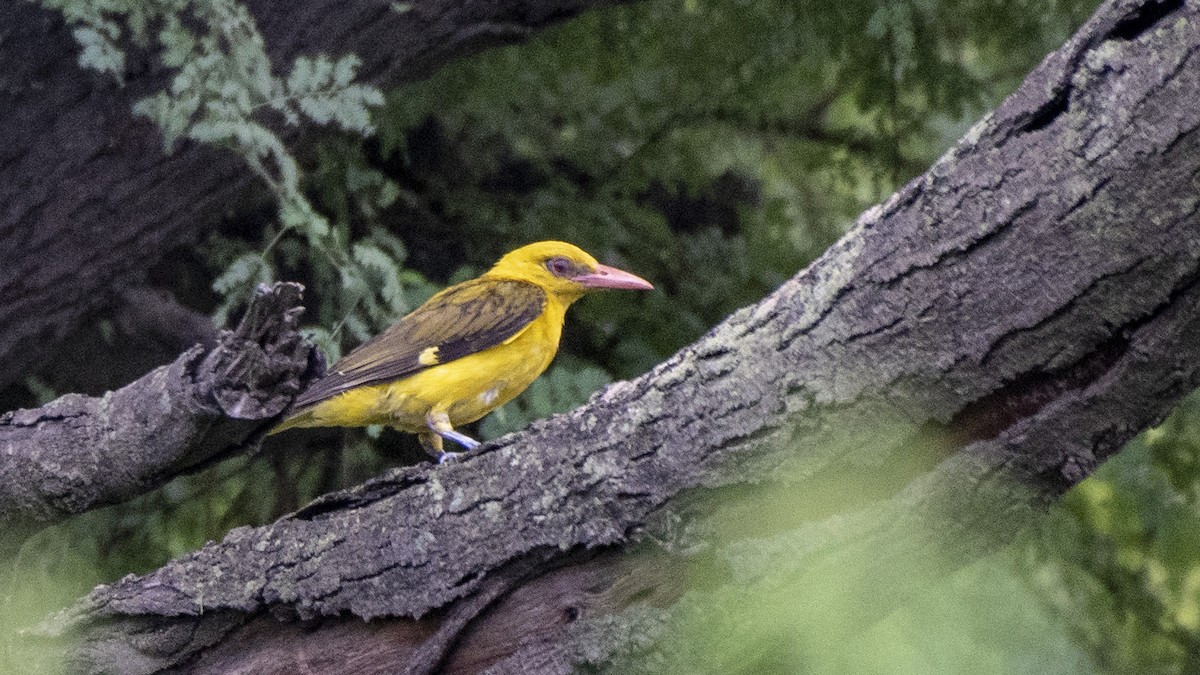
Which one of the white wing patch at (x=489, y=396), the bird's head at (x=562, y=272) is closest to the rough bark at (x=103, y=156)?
the bird's head at (x=562, y=272)

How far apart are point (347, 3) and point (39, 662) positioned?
2385 millimetres

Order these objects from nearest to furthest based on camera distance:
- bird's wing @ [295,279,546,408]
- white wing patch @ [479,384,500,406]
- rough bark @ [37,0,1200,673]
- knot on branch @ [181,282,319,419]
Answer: rough bark @ [37,0,1200,673]
knot on branch @ [181,282,319,419]
bird's wing @ [295,279,546,408]
white wing patch @ [479,384,500,406]

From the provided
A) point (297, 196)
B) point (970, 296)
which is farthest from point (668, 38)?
point (970, 296)

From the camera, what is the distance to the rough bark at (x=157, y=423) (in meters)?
2.87

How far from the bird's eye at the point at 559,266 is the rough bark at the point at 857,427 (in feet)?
6.51

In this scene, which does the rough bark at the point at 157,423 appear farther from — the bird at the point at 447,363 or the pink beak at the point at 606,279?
the pink beak at the point at 606,279

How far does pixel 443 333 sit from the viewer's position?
14.8 feet

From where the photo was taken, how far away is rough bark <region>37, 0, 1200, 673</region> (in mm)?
2246

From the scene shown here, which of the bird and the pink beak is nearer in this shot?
the bird

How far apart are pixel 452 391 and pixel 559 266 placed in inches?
31.9

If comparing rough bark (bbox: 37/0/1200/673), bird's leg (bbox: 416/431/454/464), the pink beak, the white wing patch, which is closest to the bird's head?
the pink beak

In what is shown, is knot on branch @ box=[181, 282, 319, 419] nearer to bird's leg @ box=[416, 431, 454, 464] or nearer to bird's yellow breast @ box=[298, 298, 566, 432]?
bird's yellow breast @ box=[298, 298, 566, 432]

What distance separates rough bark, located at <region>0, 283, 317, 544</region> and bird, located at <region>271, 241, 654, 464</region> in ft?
2.77

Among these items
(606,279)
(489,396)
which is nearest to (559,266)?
(606,279)
